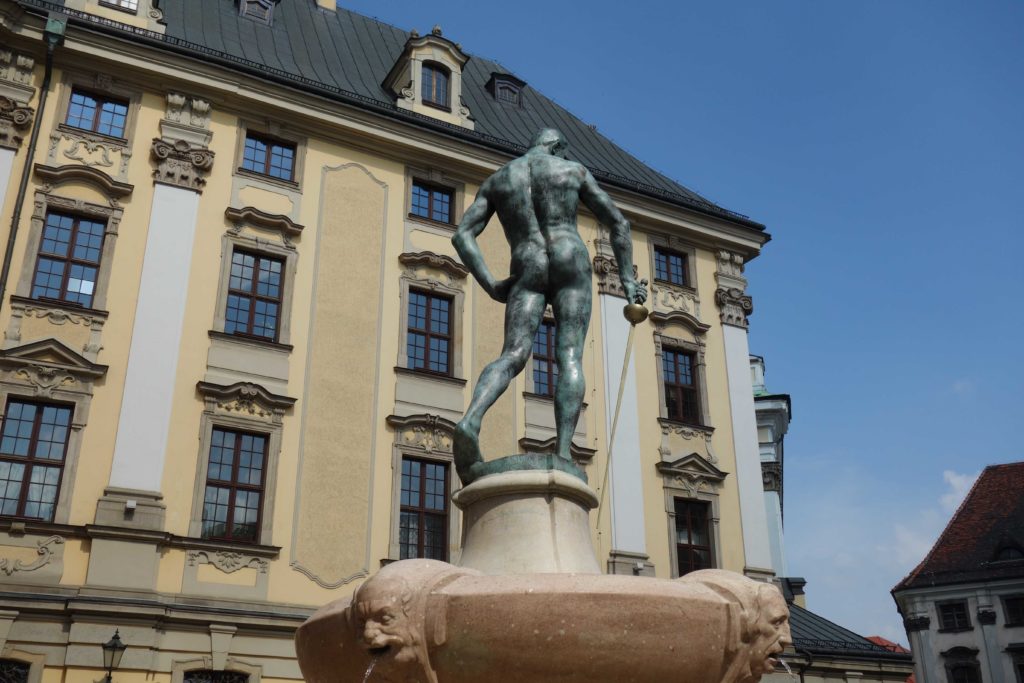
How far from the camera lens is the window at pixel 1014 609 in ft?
128

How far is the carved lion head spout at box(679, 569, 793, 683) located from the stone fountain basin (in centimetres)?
11

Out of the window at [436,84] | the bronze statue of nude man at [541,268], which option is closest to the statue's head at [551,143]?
the bronze statue of nude man at [541,268]

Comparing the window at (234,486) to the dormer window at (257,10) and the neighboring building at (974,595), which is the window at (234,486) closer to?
the dormer window at (257,10)

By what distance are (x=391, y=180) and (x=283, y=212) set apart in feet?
7.80

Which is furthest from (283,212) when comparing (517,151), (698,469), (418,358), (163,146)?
(698,469)

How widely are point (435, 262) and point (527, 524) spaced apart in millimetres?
13096

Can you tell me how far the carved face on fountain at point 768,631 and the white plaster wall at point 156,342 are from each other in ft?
39.5

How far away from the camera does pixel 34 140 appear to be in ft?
51.8

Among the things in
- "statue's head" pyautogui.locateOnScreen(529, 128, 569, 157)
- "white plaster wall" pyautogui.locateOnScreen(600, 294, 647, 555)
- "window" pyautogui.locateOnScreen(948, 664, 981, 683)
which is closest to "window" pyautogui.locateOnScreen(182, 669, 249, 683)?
"white plaster wall" pyautogui.locateOnScreen(600, 294, 647, 555)

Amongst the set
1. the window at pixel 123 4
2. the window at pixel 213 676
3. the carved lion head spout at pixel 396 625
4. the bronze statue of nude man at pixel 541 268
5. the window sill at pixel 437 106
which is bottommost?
the carved lion head spout at pixel 396 625

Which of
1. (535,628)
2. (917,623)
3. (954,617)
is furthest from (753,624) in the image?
(917,623)

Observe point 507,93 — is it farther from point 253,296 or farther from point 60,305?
point 60,305

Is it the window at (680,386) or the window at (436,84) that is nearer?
the window at (680,386)

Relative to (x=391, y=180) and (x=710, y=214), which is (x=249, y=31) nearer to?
(x=391, y=180)
